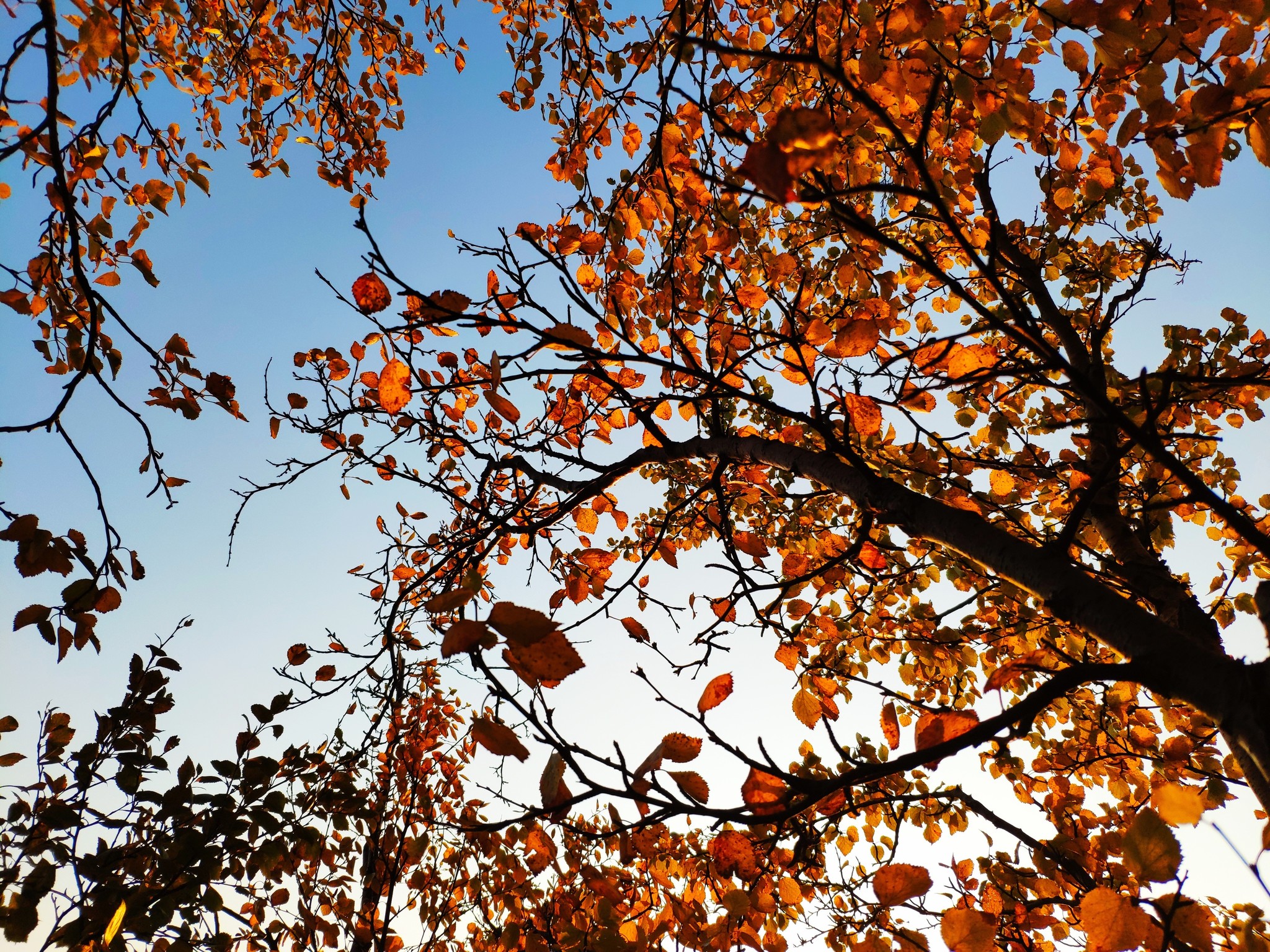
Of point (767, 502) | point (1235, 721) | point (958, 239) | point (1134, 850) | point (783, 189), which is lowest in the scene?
point (1134, 850)

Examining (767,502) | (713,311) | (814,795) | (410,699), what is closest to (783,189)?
(814,795)

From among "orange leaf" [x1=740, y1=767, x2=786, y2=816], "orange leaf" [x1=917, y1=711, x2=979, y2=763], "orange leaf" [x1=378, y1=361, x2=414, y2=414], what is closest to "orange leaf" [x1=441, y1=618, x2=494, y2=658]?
"orange leaf" [x1=740, y1=767, x2=786, y2=816]

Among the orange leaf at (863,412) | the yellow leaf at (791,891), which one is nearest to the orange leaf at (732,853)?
the yellow leaf at (791,891)

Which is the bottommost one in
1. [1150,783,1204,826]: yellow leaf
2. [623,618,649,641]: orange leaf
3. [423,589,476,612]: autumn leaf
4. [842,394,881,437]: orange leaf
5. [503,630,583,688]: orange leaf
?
[1150,783,1204,826]: yellow leaf

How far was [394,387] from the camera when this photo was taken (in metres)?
2.65

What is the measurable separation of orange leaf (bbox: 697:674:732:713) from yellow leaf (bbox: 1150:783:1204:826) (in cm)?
101

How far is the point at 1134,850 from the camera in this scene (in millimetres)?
1070

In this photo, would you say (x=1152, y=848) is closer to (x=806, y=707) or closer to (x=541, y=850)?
(x=806, y=707)

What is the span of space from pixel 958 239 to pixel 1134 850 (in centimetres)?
112

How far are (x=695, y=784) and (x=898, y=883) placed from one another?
0.64 metres

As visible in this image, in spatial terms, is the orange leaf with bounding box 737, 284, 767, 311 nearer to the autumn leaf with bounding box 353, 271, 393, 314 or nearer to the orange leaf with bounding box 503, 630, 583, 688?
the autumn leaf with bounding box 353, 271, 393, 314

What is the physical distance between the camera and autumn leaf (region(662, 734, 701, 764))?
1.51 meters

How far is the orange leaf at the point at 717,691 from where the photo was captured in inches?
71.8

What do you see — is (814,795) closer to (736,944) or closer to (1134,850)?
(1134,850)
